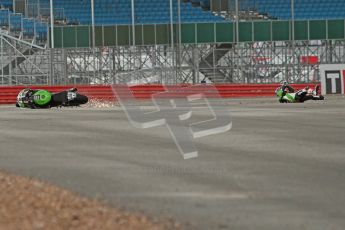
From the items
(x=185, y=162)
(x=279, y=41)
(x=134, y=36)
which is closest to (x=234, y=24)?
(x=279, y=41)

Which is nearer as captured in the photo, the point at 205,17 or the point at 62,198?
the point at 62,198

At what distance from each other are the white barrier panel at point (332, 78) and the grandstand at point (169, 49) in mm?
5420

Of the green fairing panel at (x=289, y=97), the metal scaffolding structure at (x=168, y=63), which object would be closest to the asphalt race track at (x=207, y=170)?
the green fairing panel at (x=289, y=97)

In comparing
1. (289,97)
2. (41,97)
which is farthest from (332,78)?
(41,97)

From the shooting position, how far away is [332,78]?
1721 inches

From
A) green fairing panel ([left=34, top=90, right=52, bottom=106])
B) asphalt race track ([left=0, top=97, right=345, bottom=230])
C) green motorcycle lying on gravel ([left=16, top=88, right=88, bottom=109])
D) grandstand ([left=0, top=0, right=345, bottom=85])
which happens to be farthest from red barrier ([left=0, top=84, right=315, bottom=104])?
asphalt race track ([left=0, top=97, right=345, bottom=230])

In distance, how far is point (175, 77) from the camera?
47062 millimetres

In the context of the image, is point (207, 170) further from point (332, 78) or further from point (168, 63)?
point (168, 63)

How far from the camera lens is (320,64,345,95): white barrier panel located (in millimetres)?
43156

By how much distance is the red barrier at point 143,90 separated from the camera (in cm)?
4191

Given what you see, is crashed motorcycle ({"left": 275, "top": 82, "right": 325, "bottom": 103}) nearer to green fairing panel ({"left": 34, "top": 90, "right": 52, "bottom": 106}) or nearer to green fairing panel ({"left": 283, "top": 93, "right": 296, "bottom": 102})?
green fairing panel ({"left": 283, "top": 93, "right": 296, "bottom": 102})

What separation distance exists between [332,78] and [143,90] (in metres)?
9.43

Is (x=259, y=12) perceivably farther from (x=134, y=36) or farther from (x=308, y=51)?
(x=134, y=36)

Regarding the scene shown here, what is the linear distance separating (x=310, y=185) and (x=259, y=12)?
46.6m
